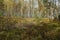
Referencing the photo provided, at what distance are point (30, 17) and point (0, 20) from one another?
3.07ft

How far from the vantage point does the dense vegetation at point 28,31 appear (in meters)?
4.09

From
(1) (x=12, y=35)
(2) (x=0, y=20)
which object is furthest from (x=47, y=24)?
(2) (x=0, y=20)

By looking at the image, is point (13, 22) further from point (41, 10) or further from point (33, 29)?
point (41, 10)

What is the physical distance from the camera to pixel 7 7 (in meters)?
4.90

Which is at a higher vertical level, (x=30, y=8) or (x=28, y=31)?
(x=30, y=8)

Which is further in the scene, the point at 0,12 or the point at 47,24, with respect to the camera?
the point at 0,12

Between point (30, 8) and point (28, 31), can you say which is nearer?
point (28, 31)

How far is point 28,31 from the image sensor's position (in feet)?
13.8

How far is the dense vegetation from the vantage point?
4094mm

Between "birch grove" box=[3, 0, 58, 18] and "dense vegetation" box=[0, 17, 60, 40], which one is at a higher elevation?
"birch grove" box=[3, 0, 58, 18]

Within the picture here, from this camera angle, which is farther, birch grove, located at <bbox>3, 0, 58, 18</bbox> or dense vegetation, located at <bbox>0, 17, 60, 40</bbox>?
birch grove, located at <bbox>3, 0, 58, 18</bbox>

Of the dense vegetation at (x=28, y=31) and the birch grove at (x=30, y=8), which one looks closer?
the dense vegetation at (x=28, y=31)

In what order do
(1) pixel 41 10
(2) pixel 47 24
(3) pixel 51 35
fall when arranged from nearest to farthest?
(3) pixel 51 35, (2) pixel 47 24, (1) pixel 41 10

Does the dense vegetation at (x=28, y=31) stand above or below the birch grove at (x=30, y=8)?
below
